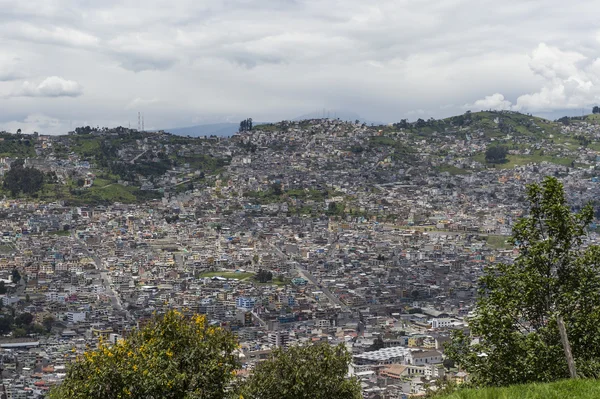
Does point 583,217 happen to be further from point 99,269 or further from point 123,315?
point 99,269

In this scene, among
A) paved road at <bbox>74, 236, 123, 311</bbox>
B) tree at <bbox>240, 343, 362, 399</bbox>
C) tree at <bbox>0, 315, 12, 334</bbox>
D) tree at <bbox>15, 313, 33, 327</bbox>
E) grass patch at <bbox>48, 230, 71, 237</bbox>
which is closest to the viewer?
tree at <bbox>240, 343, 362, 399</bbox>

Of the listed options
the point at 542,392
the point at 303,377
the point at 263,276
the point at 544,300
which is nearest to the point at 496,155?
the point at 263,276

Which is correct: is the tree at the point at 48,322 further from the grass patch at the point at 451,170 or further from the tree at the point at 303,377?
the grass patch at the point at 451,170

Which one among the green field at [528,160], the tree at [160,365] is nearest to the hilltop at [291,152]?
the green field at [528,160]

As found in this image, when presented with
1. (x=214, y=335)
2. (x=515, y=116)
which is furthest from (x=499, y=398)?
(x=515, y=116)

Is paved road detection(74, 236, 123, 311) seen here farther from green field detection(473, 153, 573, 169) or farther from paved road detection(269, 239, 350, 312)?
green field detection(473, 153, 573, 169)

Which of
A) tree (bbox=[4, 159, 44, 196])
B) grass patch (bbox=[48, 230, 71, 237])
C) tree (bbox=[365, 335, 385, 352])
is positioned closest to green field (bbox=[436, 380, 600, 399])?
tree (bbox=[365, 335, 385, 352])

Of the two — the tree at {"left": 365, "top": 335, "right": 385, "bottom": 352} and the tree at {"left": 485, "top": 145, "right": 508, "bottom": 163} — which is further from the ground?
the tree at {"left": 485, "top": 145, "right": 508, "bottom": 163}

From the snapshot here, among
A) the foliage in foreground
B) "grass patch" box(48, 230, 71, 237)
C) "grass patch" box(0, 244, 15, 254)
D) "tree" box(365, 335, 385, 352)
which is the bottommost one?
"tree" box(365, 335, 385, 352)
